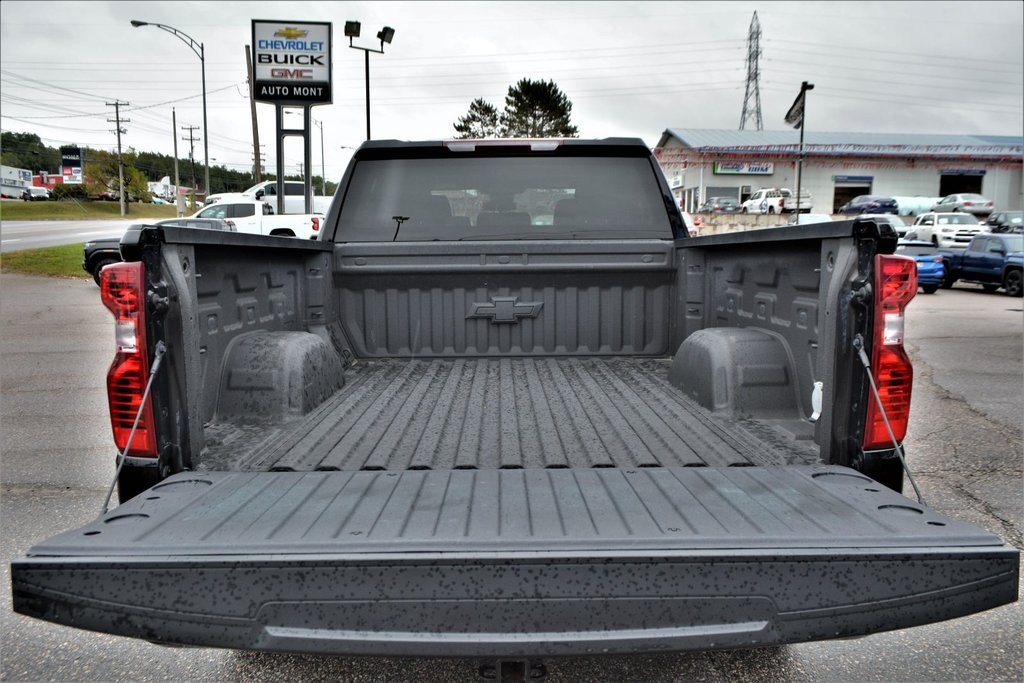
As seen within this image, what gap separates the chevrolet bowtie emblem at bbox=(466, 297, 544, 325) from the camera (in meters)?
4.17

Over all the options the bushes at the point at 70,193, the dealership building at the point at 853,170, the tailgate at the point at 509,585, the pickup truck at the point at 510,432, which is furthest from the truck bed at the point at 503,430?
the bushes at the point at 70,193

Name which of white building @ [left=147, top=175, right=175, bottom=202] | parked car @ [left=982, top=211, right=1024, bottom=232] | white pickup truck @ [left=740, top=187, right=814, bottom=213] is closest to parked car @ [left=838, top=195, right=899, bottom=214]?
white pickup truck @ [left=740, top=187, right=814, bottom=213]

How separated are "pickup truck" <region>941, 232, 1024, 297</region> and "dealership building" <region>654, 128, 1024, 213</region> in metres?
33.7

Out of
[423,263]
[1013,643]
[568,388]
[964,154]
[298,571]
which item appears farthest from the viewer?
[964,154]

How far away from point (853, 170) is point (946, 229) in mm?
25932

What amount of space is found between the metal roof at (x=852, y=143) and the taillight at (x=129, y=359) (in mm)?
55959

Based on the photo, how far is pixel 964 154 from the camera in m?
55.1

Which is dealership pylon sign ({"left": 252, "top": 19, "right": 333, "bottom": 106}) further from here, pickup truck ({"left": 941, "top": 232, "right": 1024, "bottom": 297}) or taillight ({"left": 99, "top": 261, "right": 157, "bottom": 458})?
pickup truck ({"left": 941, "top": 232, "right": 1024, "bottom": 297})

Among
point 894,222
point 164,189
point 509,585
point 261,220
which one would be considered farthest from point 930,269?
point 164,189

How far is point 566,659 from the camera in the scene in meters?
1.96

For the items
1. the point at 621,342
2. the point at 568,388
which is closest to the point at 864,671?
the point at 568,388

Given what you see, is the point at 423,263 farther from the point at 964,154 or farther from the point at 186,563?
the point at 964,154

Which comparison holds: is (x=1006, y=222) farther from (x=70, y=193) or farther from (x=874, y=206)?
(x=70, y=193)

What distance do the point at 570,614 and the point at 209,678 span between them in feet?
6.15
